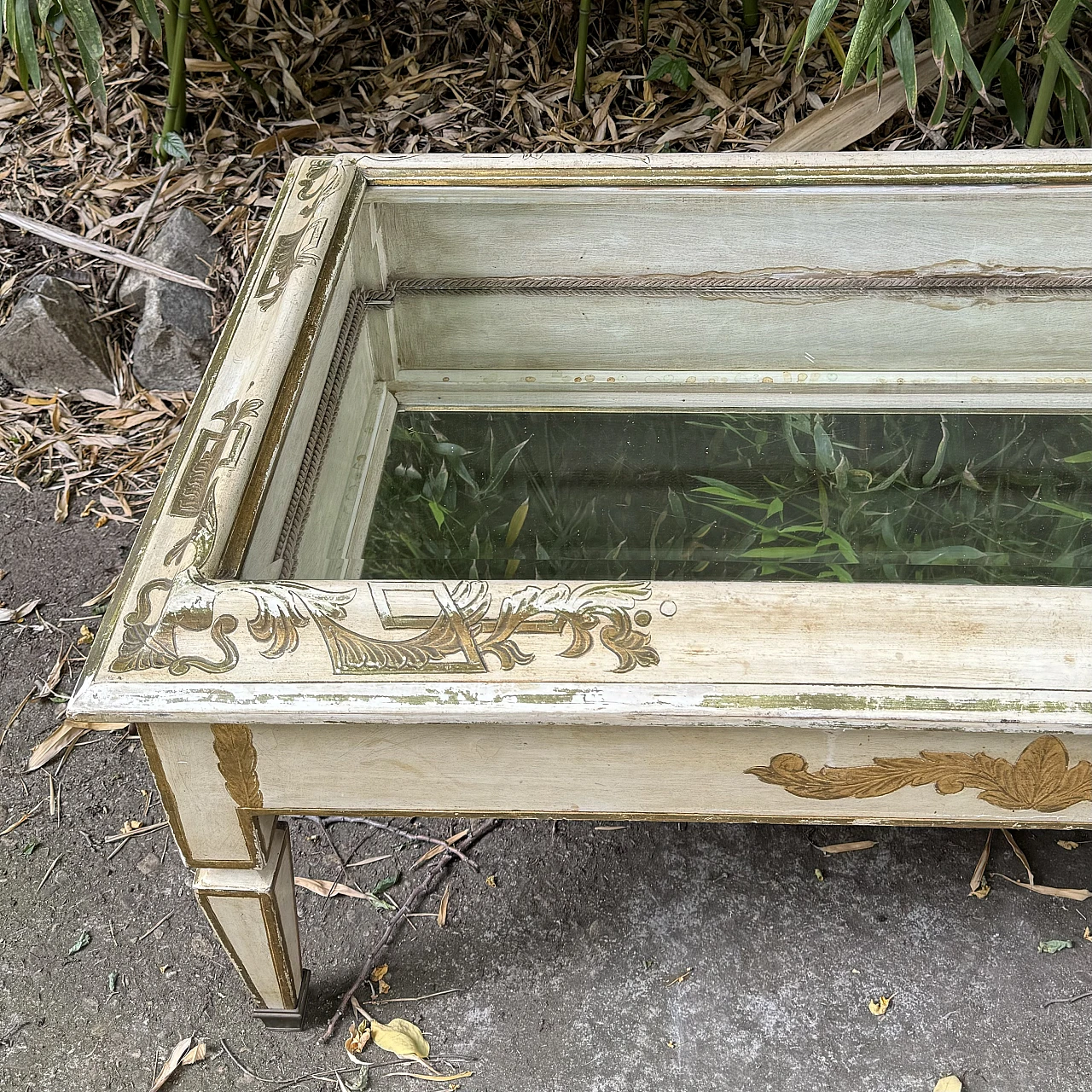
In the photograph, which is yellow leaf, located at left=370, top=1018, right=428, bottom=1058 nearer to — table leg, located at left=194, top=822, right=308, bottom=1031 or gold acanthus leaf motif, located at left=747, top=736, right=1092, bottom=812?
table leg, located at left=194, top=822, right=308, bottom=1031

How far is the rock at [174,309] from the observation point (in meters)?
2.09

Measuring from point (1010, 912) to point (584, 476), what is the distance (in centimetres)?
75

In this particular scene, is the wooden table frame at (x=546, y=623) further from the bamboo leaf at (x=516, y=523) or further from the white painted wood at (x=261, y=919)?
the bamboo leaf at (x=516, y=523)

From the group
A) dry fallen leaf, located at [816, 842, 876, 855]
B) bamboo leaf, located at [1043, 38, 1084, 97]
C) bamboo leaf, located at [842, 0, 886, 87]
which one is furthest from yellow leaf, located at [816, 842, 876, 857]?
bamboo leaf, located at [1043, 38, 1084, 97]

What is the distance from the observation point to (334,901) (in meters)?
1.36

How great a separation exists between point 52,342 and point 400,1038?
153 cm

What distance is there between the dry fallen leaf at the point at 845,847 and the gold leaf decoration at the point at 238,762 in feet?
2.61

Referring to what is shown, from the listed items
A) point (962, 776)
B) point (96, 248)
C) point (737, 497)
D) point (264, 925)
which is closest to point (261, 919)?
point (264, 925)

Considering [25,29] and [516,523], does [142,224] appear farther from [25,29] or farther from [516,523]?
[516,523]

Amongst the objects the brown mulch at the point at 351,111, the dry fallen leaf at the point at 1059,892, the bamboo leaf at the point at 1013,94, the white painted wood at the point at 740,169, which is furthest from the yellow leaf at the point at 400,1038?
the bamboo leaf at the point at 1013,94

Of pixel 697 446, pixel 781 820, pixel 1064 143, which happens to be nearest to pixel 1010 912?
pixel 781 820

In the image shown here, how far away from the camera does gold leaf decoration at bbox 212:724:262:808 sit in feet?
2.79

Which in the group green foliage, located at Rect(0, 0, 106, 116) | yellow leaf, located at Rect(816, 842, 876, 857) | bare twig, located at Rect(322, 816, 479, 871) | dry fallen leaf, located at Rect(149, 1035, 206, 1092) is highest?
green foliage, located at Rect(0, 0, 106, 116)

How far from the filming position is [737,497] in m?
1.37
